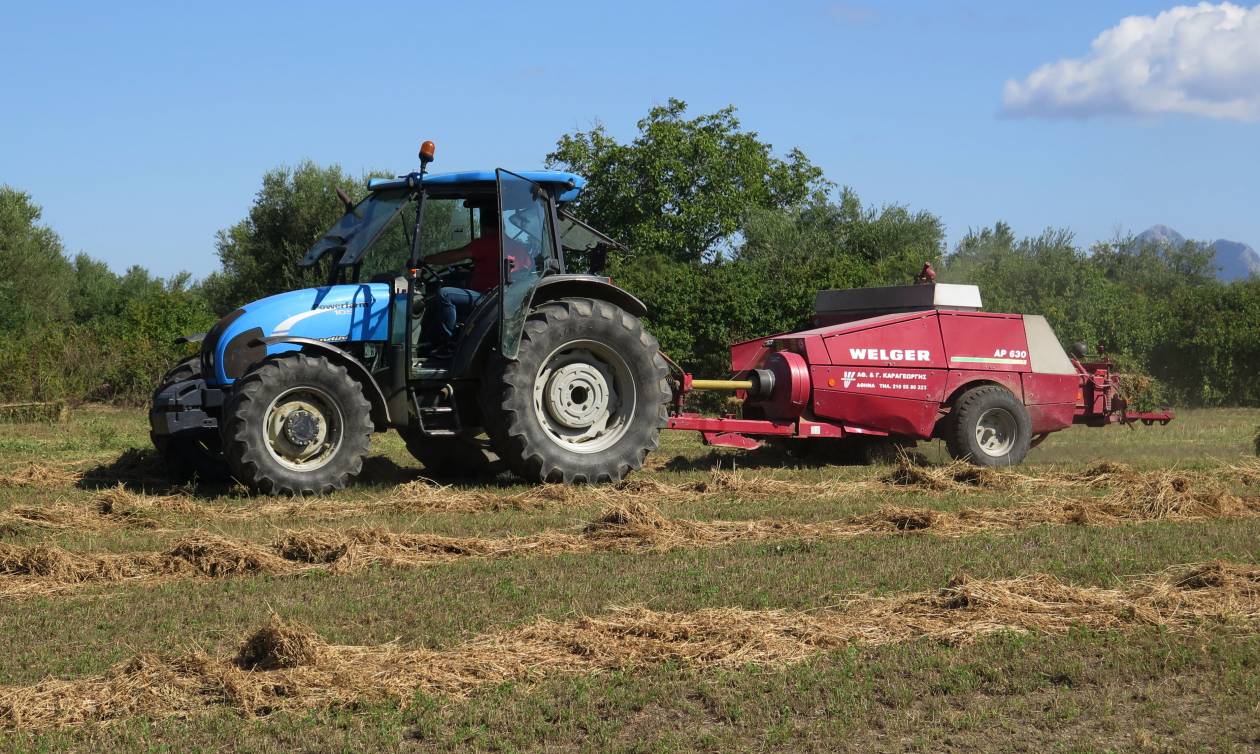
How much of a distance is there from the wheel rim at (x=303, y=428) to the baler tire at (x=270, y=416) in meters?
0.01

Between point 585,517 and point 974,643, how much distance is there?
13.0 feet

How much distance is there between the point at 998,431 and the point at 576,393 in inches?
168

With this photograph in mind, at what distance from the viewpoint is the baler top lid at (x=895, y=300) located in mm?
12492

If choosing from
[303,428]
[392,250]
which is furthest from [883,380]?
[303,428]

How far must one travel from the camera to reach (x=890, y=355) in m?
12.0

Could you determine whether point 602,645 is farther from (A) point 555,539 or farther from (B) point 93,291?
(B) point 93,291

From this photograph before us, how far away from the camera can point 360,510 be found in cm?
941

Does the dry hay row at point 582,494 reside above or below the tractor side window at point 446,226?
below

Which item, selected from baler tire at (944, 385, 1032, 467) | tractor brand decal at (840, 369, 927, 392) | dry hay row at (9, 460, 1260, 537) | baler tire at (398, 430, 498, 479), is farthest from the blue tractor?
baler tire at (944, 385, 1032, 467)

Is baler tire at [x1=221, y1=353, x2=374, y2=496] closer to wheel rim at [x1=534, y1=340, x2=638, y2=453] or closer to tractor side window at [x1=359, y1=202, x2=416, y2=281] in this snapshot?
tractor side window at [x1=359, y1=202, x2=416, y2=281]

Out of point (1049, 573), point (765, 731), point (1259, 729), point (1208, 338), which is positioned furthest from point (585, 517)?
point (1208, 338)

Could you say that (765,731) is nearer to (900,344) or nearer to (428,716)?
(428,716)

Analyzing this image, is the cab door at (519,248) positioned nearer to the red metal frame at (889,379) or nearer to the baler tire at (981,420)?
the red metal frame at (889,379)

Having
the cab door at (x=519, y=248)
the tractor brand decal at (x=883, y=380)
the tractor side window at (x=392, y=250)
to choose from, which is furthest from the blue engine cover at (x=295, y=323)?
the tractor brand decal at (x=883, y=380)
